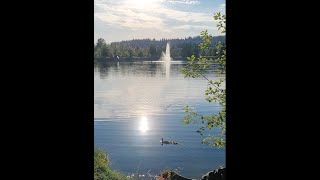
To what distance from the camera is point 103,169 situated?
26.1 feet

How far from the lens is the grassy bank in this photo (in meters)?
7.68

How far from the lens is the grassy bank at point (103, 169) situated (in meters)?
7.68
